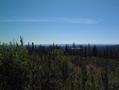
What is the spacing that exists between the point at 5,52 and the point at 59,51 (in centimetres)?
572

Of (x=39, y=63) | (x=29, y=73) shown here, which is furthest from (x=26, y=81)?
(x=39, y=63)

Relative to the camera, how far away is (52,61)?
69.8 feet

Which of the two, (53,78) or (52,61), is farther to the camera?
(52,61)

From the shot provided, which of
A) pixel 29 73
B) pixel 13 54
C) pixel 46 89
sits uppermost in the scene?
pixel 13 54

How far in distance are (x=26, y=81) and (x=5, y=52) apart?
3193mm

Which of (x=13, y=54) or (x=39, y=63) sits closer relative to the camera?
(x=13, y=54)

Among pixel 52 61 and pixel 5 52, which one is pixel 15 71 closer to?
pixel 5 52

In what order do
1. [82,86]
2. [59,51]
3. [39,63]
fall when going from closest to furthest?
[82,86] → [39,63] → [59,51]

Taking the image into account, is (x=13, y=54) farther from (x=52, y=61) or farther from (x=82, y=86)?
(x=82, y=86)

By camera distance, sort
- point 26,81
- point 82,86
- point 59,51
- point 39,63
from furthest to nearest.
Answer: point 59,51
point 39,63
point 82,86
point 26,81

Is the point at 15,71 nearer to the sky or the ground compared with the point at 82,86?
nearer to the sky

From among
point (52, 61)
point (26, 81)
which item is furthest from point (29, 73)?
point (52, 61)

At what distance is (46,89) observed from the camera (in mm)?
18547

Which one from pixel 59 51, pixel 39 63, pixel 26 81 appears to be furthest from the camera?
pixel 59 51
